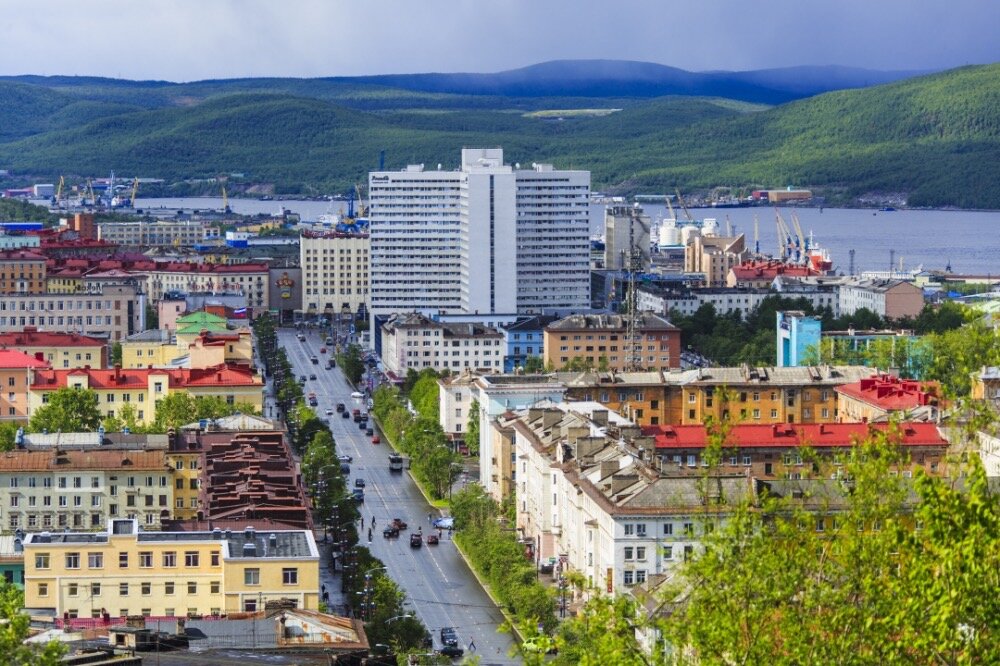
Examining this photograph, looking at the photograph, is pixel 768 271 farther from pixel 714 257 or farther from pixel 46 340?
pixel 46 340

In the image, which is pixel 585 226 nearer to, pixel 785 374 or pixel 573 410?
pixel 785 374

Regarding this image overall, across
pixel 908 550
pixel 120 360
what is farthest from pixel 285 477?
pixel 120 360

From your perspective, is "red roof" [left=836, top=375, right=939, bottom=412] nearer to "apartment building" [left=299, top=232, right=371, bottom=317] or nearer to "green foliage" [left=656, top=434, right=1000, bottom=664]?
"green foliage" [left=656, top=434, right=1000, bottom=664]

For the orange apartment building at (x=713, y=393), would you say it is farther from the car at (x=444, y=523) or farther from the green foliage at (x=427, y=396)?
the car at (x=444, y=523)

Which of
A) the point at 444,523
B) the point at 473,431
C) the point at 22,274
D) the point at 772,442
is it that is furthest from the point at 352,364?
the point at 772,442

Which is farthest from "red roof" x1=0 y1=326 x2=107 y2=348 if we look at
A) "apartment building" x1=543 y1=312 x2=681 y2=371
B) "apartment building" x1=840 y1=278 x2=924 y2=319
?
"apartment building" x1=840 y1=278 x2=924 y2=319

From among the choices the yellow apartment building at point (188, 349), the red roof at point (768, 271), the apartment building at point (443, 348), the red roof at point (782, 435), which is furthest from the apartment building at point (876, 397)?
the red roof at point (768, 271)
